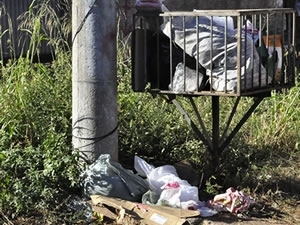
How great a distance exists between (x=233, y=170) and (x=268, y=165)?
49cm

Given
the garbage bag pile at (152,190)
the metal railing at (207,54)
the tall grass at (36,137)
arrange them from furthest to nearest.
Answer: the metal railing at (207,54), the garbage bag pile at (152,190), the tall grass at (36,137)

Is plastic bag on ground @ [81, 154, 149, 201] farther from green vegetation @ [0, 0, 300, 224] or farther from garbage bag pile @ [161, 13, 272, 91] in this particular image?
garbage bag pile @ [161, 13, 272, 91]

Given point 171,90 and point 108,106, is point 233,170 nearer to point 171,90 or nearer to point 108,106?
point 171,90

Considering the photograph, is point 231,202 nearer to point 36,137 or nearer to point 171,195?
point 171,195

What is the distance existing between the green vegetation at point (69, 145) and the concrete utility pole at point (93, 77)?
22cm

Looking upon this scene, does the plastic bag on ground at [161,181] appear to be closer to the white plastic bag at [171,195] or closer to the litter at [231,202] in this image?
the white plastic bag at [171,195]

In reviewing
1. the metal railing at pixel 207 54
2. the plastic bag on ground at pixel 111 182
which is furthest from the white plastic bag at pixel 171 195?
the metal railing at pixel 207 54

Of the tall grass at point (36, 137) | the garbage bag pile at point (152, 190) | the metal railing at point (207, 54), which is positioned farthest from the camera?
the metal railing at point (207, 54)

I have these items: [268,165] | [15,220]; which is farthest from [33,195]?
[268,165]

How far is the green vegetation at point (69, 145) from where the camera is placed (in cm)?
564

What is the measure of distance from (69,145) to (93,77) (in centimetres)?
→ 63

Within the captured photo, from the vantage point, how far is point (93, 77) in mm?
5902

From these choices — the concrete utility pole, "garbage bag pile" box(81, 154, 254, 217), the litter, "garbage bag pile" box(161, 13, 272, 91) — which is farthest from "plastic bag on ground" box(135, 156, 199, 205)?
"garbage bag pile" box(161, 13, 272, 91)

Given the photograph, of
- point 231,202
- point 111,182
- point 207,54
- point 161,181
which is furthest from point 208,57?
point 111,182
